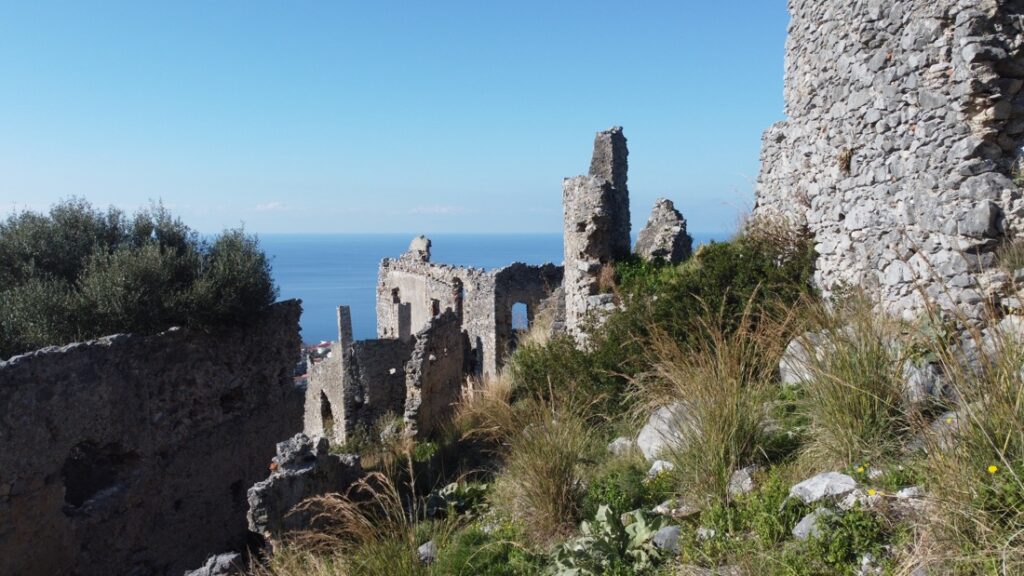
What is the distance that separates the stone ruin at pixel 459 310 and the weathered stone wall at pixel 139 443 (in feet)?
11.1

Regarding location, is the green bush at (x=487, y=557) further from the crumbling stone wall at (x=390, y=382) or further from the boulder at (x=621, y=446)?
the crumbling stone wall at (x=390, y=382)

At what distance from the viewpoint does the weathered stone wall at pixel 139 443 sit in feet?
28.3

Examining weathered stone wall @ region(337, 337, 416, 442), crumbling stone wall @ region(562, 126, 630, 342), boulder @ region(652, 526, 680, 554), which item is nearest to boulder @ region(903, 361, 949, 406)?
boulder @ region(652, 526, 680, 554)

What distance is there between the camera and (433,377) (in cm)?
1561

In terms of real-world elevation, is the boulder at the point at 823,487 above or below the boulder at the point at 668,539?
above

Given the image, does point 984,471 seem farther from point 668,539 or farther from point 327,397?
point 327,397

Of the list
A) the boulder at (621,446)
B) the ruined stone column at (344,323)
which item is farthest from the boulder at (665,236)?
the ruined stone column at (344,323)

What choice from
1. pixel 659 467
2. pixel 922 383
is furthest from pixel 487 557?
pixel 922 383

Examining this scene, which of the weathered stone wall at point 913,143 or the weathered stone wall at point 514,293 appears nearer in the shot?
the weathered stone wall at point 913,143

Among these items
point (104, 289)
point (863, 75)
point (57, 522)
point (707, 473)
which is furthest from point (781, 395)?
point (104, 289)

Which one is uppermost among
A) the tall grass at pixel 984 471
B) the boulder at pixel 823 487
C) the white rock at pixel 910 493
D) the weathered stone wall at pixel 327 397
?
the tall grass at pixel 984 471

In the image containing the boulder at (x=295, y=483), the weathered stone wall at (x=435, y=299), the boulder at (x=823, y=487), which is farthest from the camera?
the weathered stone wall at (x=435, y=299)

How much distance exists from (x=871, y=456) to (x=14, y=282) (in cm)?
1351

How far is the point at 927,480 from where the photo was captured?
4094mm
